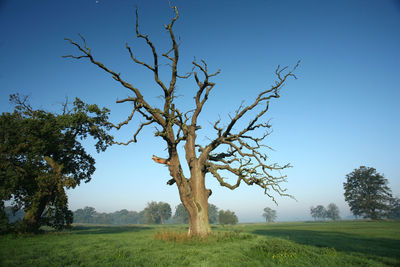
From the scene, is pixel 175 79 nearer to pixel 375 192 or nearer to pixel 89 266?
pixel 89 266

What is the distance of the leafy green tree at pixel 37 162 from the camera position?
52.5ft

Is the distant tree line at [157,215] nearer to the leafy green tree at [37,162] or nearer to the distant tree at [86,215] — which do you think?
the distant tree at [86,215]

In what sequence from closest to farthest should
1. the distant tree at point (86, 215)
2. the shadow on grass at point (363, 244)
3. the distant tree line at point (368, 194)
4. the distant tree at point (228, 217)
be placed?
1. the shadow on grass at point (363, 244)
2. the distant tree line at point (368, 194)
3. the distant tree at point (228, 217)
4. the distant tree at point (86, 215)

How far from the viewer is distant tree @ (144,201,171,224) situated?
108062 millimetres

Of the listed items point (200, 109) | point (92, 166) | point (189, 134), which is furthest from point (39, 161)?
point (200, 109)

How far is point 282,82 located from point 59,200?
21.0 meters

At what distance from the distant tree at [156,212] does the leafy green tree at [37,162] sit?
94781 mm

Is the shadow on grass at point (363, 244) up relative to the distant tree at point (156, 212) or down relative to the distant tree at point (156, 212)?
down

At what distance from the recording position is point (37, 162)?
56.0 ft

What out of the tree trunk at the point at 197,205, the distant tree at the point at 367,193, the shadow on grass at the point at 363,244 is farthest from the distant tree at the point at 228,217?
the tree trunk at the point at 197,205

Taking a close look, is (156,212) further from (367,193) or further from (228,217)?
(367,193)

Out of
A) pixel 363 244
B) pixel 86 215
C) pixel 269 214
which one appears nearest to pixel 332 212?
pixel 269 214

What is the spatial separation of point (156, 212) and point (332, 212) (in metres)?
126

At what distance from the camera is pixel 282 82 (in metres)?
15.4
